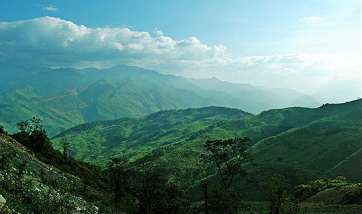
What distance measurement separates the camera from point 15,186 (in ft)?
60.9

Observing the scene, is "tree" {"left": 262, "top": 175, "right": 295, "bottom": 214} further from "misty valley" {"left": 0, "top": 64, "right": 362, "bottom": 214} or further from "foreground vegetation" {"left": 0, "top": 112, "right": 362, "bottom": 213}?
"misty valley" {"left": 0, "top": 64, "right": 362, "bottom": 214}

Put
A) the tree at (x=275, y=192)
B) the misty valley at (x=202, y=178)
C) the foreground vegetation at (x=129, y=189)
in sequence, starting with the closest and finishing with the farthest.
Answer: the foreground vegetation at (x=129, y=189) → the misty valley at (x=202, y=178) → the tree at (x=275, y=192)

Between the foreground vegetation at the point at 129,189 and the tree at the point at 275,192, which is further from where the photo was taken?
the tree at the point at 275,192

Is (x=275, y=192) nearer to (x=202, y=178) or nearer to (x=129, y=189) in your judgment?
(x=129, y=189)

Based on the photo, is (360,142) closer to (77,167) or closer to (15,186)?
(77,167)

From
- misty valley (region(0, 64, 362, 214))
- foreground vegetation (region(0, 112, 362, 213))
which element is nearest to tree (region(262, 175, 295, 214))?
foreground vegetation (region(0, 112, 362, 213))

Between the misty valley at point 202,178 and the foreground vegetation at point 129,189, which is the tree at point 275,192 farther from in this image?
the misty valley at point 202,178

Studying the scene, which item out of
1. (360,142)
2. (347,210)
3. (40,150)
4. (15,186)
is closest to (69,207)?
(15,186)

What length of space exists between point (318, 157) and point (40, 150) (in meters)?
138

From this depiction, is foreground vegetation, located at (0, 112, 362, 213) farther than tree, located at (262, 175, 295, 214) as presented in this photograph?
No

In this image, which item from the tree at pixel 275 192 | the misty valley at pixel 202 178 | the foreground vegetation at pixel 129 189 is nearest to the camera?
the foreground vegetation at pixel 129 189

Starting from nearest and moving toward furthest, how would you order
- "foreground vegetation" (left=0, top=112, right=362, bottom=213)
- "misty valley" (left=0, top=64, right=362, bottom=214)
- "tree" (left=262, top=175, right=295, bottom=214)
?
"foreground vegetation" (left=0, top=112, right=362, bottom=213)
"misty valley" (left=0, top=64, right=362, bottom=214)
"tree" (left=262, top=175, right=295, bottom=214)

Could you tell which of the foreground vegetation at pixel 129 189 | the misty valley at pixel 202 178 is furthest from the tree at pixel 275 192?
the misty valley at pixel 202 178

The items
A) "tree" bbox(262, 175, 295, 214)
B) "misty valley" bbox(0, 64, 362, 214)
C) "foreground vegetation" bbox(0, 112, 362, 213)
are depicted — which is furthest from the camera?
"tree" bbox(262, 175, 295, 214)
